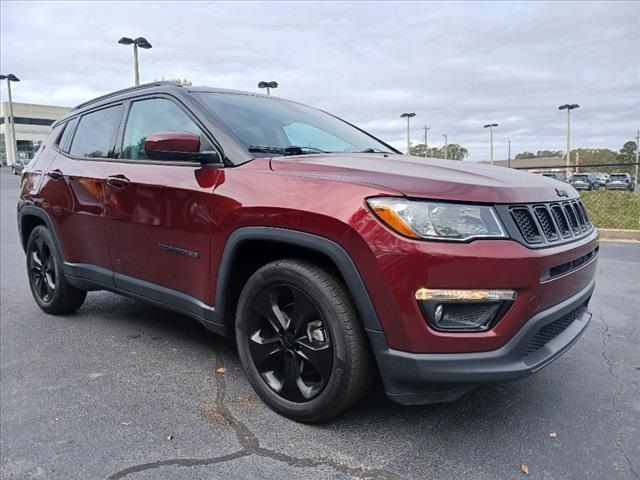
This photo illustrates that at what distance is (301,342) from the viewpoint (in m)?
2.61

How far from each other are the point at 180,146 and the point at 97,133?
5.32 feet

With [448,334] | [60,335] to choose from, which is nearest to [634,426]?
[448,334]

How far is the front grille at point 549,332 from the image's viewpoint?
2.33 m

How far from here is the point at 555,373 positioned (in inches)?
128

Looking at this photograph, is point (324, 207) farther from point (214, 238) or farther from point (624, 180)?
point (624, 180)

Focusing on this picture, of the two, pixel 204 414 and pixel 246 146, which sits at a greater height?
pixel 246 146

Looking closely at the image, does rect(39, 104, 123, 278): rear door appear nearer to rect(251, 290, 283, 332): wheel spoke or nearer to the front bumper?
rect(251, 290, 283, 332): wheel spoke

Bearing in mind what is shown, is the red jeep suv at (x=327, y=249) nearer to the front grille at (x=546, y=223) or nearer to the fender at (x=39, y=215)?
the front grille at (x=546, y=223)

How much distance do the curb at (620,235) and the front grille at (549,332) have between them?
24.5 ft

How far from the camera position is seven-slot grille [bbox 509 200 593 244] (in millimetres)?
2285

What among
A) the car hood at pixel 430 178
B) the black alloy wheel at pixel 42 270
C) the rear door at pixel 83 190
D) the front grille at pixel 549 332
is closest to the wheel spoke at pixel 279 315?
the car hood at pixel 430 178

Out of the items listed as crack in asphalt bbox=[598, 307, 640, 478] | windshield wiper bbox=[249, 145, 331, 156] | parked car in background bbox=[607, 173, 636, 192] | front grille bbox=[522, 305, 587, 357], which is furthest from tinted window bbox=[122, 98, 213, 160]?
parked car in background bbox=[607, 173, 636, 192]

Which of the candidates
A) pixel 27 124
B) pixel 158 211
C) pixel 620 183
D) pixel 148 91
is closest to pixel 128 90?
pixel 148 91

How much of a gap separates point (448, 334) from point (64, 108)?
8485 cm
